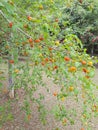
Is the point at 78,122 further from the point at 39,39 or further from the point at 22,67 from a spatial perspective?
the point at 39,39

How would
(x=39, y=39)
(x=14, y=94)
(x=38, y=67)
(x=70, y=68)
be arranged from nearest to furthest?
(x=70, y=68) < (x=39, y=39) < (x=38, y=67) < (x=14, y=94)

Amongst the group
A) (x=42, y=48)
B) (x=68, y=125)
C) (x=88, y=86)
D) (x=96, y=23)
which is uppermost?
(x=96, y=23)

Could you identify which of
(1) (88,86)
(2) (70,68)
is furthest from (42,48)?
(1) (88,86)

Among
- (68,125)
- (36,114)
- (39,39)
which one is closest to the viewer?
(39,39)

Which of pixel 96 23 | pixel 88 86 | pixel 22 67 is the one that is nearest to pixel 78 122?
pixel 22 67

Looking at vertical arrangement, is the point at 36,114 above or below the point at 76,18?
below

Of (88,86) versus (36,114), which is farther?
(36,114)

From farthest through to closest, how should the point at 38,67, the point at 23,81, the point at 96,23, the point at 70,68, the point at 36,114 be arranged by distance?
the point at 96,23 → the point at 36,114 → the point at 23,81 → the point at 38,67 → the point at 70,68

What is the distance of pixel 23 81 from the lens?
320cm

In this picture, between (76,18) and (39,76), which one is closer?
(39,76)

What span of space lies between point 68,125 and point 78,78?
3.09 metres

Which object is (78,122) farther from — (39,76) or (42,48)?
(42,48)

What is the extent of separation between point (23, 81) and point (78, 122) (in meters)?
2.14

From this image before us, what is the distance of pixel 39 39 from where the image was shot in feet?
6.45
